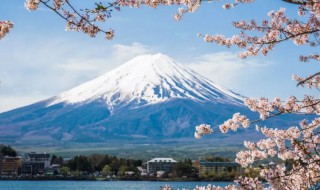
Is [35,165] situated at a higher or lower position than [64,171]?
higher

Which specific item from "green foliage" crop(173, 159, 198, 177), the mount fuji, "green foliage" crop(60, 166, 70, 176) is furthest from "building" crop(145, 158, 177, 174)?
Result: the mount fuji

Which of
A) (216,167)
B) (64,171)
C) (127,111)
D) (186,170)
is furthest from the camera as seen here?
(127,111)

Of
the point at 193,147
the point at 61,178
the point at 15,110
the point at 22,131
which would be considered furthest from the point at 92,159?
the point at 15,110

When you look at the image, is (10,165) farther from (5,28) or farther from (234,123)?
(5,28)

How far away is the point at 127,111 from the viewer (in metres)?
152

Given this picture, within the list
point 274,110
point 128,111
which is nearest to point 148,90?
point 128,111

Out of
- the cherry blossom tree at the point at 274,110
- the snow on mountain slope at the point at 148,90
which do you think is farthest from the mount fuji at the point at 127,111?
the cherry blossom tree at the point at 274,110

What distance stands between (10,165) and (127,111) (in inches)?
2921

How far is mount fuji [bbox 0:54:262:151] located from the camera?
136000 millimetres

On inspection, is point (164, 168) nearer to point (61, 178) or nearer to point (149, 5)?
point (61, 178)

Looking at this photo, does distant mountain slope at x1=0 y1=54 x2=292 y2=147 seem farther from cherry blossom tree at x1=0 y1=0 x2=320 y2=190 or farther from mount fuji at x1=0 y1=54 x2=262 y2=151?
cherry blossom tree at x1=0 y1=0 x2=320 y2=190

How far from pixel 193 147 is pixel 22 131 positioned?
130ft

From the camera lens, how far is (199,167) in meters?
70.1

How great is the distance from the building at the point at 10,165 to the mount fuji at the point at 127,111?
4628 centimetres
